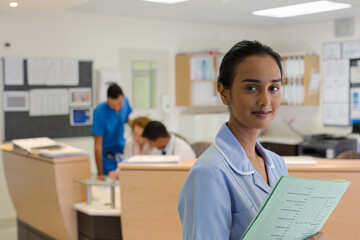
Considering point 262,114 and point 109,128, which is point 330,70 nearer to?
point 109,128

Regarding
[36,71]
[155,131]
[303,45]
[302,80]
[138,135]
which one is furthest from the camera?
[303,45]

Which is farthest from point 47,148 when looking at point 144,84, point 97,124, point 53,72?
point 144,84

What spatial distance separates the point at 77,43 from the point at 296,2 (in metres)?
2.69

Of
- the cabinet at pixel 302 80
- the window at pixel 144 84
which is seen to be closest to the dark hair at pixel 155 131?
the window at pixel 144 84

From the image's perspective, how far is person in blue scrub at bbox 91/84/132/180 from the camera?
486cm

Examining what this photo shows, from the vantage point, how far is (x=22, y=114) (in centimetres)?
579

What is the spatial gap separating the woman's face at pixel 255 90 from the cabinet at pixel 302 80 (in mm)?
6064

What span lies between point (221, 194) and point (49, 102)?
17.0 ft

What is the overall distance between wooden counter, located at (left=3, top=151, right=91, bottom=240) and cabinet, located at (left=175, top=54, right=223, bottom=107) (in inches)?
125

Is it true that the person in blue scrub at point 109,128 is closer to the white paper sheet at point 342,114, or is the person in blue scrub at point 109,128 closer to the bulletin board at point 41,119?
the bulletin board at point 41,119

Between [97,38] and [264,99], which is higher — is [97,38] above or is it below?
above

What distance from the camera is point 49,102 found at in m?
5.98

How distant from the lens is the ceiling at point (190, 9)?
5090 mm

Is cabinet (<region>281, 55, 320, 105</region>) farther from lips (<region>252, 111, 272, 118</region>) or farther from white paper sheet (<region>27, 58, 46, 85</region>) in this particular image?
lips (<region>252, 111, 272, 118</region>)
